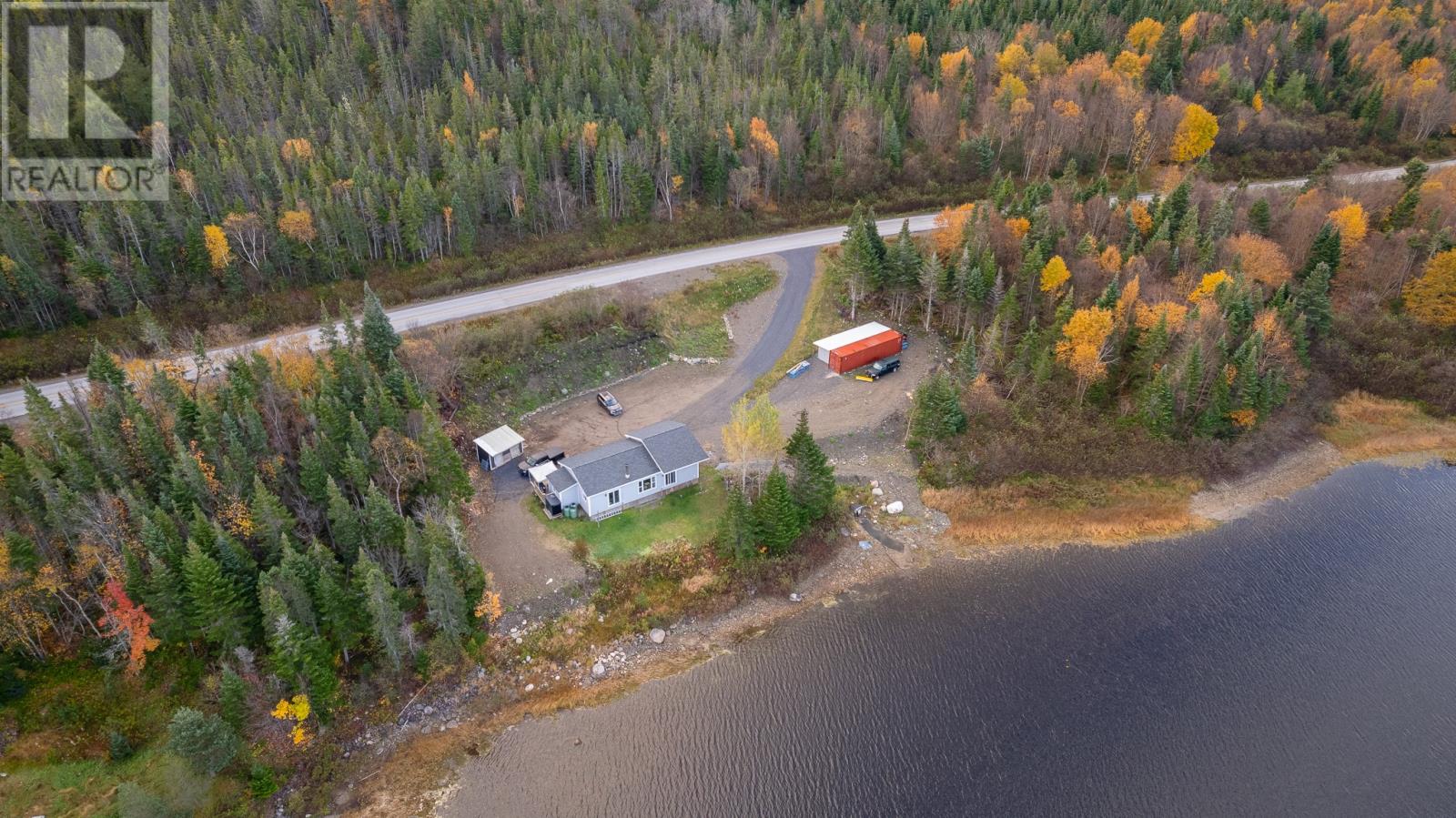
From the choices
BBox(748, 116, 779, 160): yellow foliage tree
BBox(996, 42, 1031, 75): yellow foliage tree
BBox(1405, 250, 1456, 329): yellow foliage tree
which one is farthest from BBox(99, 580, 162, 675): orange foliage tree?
BBox(996, 42, 1031, 75): yellow foliage tree

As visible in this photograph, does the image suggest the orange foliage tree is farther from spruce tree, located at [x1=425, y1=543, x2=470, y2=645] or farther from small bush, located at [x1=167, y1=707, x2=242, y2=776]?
spruce tree, located at [x1=425, y1=543, x2=470, y2=645]

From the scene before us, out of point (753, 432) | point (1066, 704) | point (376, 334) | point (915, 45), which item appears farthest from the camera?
point (915, 45)

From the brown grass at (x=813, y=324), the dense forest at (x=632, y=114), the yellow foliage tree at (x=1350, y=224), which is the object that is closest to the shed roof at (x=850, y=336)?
the brown grass at (x=813, y=324)

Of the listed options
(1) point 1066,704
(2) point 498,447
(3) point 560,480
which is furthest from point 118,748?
(1) point 1066,704

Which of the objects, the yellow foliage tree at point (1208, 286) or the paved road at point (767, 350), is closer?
the paved road at point (767, 350)

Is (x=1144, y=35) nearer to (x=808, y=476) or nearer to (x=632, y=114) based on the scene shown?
(x=632, y=114)

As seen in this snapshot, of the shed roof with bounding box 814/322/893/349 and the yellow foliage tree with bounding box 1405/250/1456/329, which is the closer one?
the shed roof with bounding box 814/322/893/349

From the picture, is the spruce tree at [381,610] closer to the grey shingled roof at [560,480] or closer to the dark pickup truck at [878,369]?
the grey shingled roof at [560,480]
